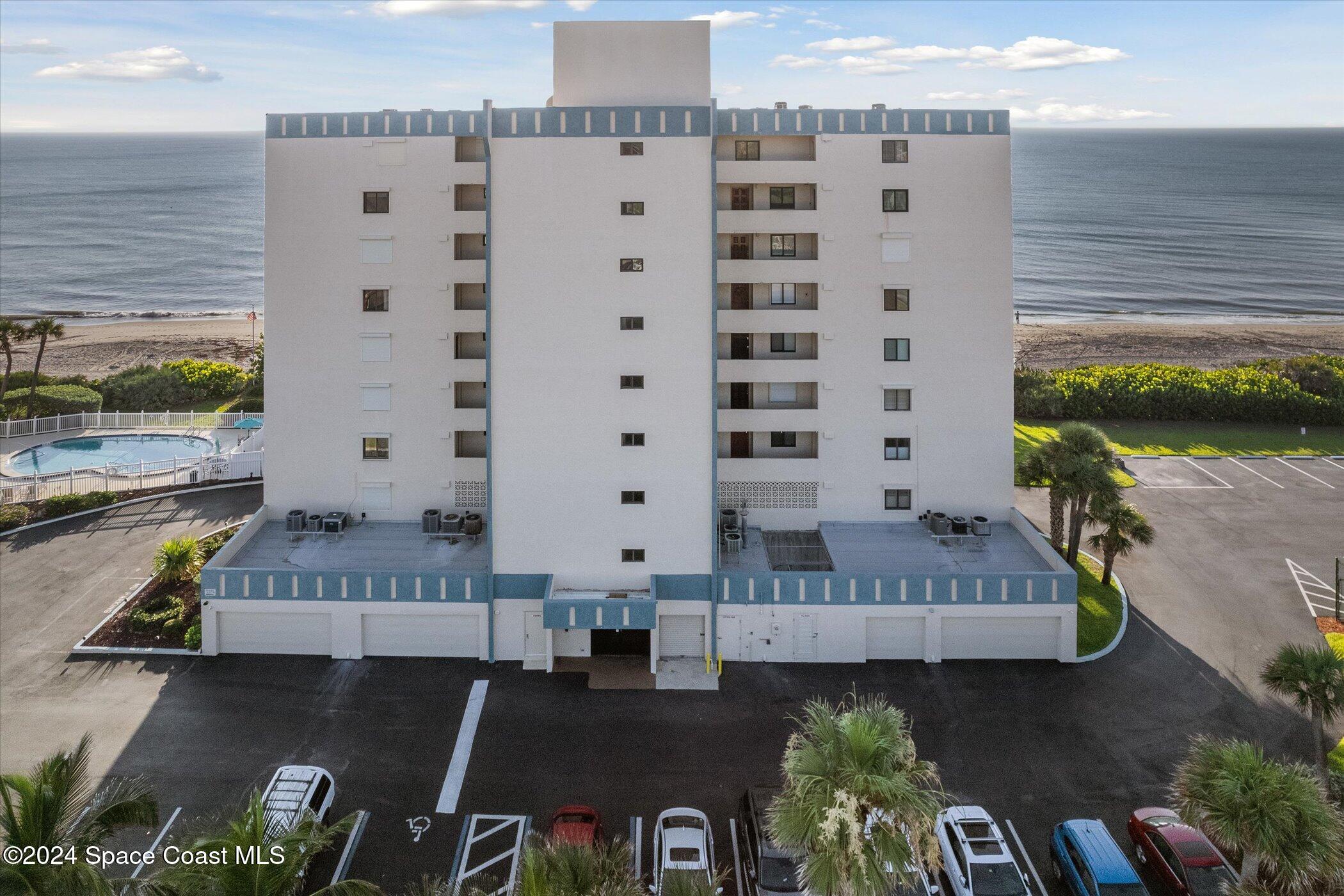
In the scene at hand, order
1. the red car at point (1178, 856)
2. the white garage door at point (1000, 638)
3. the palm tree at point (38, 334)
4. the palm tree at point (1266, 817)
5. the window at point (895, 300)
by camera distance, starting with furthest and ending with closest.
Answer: the palm tree at point (38, 334) → the window at point (895, 300) → the white garage door at point (1000, 638) → the red car at point (1178, 856) → the palm tree at point (1266, 817)

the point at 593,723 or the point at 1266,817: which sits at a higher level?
the point at 1266,817

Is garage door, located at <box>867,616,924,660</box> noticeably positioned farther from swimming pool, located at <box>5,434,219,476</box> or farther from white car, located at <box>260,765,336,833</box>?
swimming pool, located at <box>5,434,219,476</box>

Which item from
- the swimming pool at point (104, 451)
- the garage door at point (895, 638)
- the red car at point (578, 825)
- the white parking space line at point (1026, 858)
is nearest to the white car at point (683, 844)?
the red car at point (578, 825)

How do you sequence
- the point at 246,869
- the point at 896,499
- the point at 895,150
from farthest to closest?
the point at 896,499, the point at 895,150, the point at 246,869

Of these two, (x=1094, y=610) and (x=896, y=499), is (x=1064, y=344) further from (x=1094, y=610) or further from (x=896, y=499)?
(x=896, y=499)

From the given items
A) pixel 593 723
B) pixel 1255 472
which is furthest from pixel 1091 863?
pixel 1255 472

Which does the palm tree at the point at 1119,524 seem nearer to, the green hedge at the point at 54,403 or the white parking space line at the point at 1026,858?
the white parking space line at the point at 1026,858

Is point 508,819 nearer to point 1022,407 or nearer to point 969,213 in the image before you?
point 969,213
